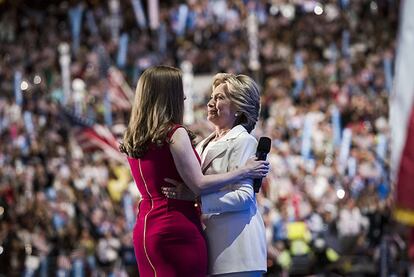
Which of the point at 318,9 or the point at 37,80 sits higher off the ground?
the point at 318,9

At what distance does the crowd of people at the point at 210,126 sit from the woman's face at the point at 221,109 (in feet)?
19.2

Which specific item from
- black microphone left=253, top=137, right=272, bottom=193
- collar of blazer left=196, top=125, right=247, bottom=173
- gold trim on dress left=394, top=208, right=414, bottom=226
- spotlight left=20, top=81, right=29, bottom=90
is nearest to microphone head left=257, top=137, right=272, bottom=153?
black microphone left=253, top=137, right=272, bottom=193

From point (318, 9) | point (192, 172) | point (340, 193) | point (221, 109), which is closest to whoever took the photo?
point (192, 172)

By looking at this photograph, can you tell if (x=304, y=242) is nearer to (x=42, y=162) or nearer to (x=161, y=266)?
(x=42, y=162)

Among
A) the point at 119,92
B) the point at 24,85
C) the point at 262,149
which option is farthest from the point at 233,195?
the point at 24,85

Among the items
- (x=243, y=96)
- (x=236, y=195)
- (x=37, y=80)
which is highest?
(x=37, y=80)

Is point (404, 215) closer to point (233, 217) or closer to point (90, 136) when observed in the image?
point (233, 217)

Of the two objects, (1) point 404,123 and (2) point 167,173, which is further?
(2) point 167,173

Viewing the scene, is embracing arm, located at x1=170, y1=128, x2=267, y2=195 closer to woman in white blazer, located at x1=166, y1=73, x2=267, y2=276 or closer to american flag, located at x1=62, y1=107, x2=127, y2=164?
woman in white blazer, located at x1=166, y1=73, x2=267, y2=276

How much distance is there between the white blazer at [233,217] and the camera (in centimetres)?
482

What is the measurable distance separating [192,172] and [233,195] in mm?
218

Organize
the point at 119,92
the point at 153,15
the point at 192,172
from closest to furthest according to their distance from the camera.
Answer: the point at 192,172 < the point at 119,92 < the point at 153,15

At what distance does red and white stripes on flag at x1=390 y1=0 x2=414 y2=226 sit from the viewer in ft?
11.0

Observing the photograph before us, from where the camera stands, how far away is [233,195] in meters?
4.80
